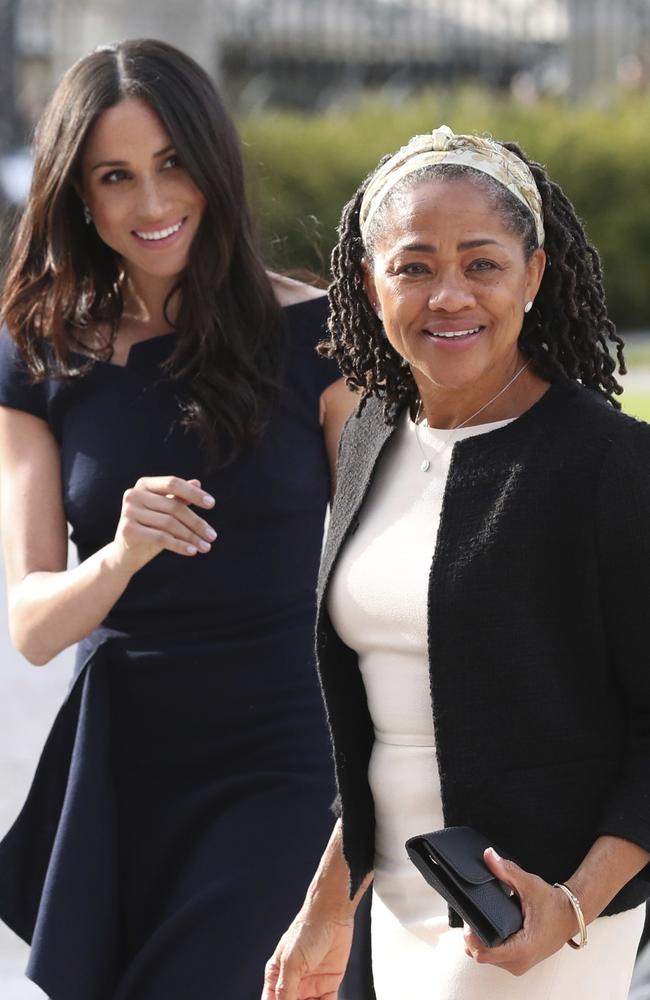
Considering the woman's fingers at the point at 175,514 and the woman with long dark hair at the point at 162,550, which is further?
the woman with long dark hair at the point at 162,550

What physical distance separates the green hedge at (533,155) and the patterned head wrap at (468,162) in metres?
11.1

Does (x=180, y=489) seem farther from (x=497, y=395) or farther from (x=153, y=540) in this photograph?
(x=497, y=395)

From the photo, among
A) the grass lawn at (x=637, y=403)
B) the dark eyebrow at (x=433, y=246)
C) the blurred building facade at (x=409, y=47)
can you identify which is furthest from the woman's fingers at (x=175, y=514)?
the blurred building facade at (x=409, y=47)

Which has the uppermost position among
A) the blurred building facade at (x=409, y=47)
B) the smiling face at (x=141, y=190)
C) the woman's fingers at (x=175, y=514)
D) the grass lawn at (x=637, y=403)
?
the blurred building facade at (x=409, y=47)

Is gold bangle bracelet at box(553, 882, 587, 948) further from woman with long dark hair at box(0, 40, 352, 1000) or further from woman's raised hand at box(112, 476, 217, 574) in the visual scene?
woman with long dark hair at box(0, 40, 352, 1000)

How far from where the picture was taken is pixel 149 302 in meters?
3.30

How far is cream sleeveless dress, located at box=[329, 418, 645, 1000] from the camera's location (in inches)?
82.3

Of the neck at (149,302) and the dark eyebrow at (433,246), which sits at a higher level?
the neck at (149,302)

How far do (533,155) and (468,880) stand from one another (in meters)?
13.3

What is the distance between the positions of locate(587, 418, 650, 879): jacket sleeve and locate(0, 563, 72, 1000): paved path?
104 inches

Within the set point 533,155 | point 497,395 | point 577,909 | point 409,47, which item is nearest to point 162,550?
point 497,395

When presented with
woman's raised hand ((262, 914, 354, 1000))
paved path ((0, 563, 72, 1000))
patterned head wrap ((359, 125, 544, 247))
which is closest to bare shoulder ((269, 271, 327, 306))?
patterned head wrap ((359, 125, 544, 247))

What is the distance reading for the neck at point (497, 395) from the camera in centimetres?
215

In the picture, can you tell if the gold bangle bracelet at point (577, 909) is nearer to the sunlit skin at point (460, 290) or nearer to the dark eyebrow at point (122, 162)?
the sunlit skin at point (460, 290)
